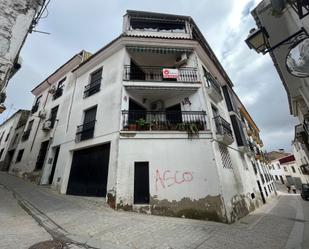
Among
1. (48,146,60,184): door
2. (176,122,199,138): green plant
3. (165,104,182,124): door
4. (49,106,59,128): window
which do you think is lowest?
(48,146,60,184): door

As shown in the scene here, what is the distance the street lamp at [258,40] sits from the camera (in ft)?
13.1

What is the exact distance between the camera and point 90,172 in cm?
899

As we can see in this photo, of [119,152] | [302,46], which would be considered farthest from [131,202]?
[302,46]

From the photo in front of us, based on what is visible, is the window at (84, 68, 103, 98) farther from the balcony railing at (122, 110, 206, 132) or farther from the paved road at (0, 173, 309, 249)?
the paved road at (0, 173, 309, 249)

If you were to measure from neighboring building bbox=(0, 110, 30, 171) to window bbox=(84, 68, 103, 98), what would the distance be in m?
9.61

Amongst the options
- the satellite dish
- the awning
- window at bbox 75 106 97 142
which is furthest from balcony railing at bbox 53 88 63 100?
the satellite dish

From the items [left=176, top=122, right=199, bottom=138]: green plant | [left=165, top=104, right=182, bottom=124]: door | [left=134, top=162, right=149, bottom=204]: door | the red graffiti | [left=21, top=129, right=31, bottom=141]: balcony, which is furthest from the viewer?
[left=21, top=129, right=31, bottom=141]: balcony

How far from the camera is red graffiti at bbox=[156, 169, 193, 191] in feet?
24.4

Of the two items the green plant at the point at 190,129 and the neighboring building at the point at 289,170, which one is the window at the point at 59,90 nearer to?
the green plant at the point at 190,129

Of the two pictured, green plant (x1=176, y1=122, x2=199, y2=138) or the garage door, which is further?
the garage door

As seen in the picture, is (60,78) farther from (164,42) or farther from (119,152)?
(119,152)

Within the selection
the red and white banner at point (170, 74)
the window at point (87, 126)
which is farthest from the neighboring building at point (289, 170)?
the window at point (87, 126)

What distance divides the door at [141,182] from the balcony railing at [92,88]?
6.00m

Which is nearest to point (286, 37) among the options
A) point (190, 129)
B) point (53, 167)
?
point (190, 129)
